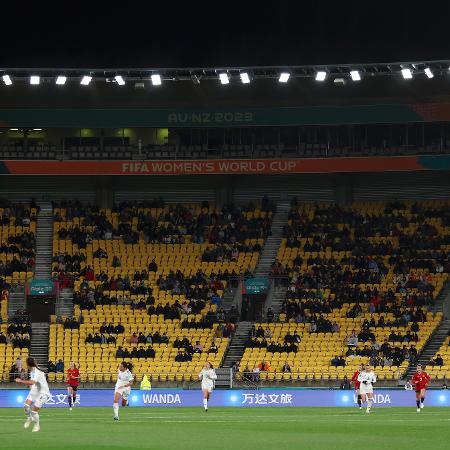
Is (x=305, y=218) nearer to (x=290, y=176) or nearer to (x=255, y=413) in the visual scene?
(x=290, y=176)

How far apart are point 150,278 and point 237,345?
324 inches

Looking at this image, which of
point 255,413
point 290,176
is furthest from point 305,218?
point 255,413

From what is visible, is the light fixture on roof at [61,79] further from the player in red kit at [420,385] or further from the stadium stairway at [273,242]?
the player in red kit at [420,385]

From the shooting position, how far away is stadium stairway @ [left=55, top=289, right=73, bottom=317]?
63.4 meters

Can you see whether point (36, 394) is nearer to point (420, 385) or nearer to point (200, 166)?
point (420, 385)

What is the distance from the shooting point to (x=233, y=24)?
67562 mm

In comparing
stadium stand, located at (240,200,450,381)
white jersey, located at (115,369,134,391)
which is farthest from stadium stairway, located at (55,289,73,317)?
white jersey, located at (115,369,134,391)

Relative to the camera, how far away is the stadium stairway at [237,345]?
194 ft

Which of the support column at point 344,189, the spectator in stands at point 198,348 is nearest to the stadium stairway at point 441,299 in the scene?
the support column at point 344,189

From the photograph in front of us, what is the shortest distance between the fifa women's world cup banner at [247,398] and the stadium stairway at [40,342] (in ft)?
30.3

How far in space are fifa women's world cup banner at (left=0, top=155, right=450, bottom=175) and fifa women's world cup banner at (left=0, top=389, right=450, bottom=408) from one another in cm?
2327

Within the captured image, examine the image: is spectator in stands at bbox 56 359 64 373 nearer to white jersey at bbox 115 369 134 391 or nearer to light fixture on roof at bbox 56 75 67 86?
light fixture on roof at bbox 56 75 67 86

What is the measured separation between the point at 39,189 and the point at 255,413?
36619mm

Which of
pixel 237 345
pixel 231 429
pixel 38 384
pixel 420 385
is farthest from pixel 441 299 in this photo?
pixel 38 384
